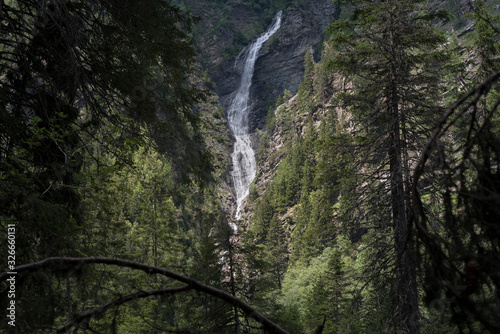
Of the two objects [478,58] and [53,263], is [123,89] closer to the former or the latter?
[53,263]

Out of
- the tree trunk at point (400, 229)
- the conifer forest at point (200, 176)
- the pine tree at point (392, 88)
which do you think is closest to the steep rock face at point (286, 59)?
the conifer forest at point (200, 176)

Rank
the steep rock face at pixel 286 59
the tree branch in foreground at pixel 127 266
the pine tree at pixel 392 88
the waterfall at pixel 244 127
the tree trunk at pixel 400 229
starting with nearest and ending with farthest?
the tree branch in foreground at pixel 127 266 < the tree trunk at pixel 400 229 < the pine tree at pixel 392 88 < the waterfall at pixel 244 127 < the steep rock face at pixel 286 59

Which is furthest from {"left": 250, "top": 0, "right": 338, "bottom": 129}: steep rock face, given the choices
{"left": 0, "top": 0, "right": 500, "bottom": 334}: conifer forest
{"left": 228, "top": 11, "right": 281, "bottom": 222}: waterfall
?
{"left": 0, "top": 0, "right": 500, "bottom": 334}: conifer forest

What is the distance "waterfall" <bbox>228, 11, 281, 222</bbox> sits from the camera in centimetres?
6122

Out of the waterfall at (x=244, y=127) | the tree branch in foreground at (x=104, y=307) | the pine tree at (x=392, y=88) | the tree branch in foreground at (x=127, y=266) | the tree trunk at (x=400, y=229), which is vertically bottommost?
the tree branch in foreground at (x=104, y=307)

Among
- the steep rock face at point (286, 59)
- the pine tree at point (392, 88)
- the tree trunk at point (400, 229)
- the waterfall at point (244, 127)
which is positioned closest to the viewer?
the tree trunk at point (400, 229)

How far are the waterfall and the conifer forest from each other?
44081 millimetres

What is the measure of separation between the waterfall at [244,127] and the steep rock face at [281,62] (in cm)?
191

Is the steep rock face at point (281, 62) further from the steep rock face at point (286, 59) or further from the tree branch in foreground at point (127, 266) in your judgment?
the tree branch in foreground at point (127, 266)

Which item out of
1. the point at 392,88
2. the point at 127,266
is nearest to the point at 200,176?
the point at 127,266

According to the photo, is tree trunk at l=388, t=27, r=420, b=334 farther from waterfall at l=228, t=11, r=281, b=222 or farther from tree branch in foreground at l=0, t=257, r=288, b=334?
waterfall at l=228, t=11, r=281, b=222

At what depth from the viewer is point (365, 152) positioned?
7.99 metres

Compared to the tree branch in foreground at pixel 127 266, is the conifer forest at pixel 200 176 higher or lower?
higher

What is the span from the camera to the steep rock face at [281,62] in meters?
78.3
